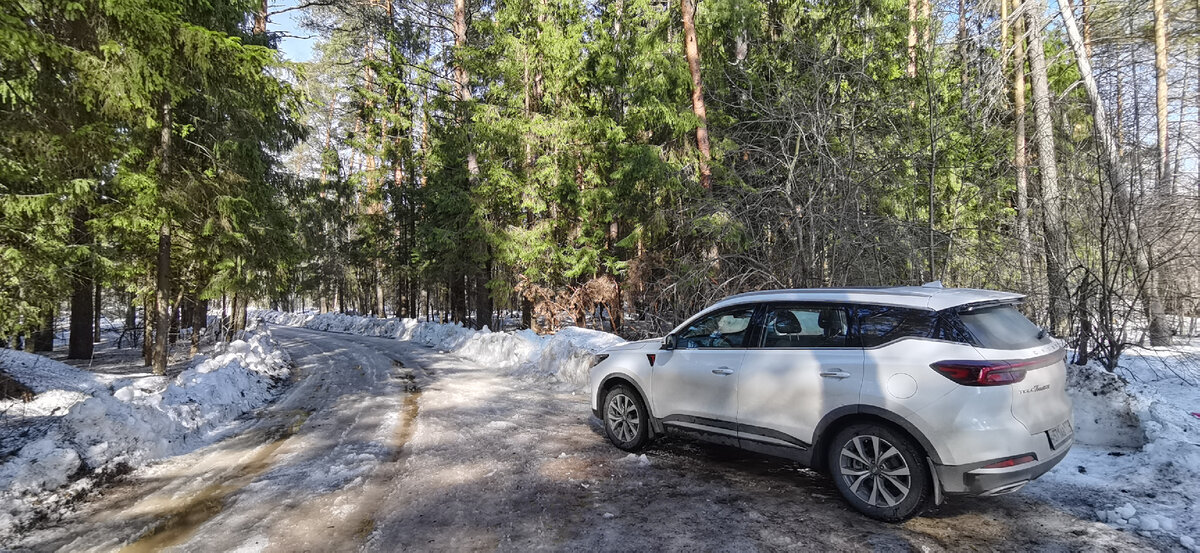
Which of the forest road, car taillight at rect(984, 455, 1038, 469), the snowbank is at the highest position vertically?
car taillight at rect(984, 455, 1038, 469)

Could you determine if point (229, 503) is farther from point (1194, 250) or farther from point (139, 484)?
point (1194, 250)

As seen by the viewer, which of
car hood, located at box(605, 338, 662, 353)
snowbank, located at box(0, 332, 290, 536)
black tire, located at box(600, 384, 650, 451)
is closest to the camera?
snowbank, located at box(0, 332, 290, 536)

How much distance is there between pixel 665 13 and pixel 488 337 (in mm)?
9941

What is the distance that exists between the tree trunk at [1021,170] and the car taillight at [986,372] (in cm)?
618

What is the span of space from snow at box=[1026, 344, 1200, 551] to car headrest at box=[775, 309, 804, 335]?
7.47 ft

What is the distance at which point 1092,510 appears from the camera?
3.93 m

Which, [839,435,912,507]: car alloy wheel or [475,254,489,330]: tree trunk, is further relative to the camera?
[475,254,489,330]: tree trunk

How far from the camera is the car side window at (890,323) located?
12.7 feet

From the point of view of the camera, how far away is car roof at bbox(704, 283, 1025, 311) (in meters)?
3.94

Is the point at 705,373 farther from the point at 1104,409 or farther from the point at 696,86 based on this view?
the point at 696,86

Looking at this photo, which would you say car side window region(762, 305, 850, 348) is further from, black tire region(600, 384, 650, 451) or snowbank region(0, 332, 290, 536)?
snowbank region(0, 332, 290, 536)

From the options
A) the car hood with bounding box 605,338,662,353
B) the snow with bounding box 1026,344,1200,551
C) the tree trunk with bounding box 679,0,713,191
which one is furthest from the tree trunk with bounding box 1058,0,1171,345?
the tree trunk with bounding box 679,0,713,191

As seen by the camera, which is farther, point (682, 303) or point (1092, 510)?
point (682, 303)

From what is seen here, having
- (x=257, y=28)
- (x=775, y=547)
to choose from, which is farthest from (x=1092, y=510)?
(x=257, y=28)
